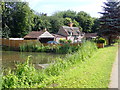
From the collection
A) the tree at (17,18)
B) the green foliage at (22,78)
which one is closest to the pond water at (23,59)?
the green foliage at (22,78)

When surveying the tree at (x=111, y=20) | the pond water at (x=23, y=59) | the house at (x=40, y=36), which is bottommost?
the pond water at (x=23, y=59)

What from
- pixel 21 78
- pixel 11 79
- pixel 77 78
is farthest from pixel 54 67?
pixel 11 79

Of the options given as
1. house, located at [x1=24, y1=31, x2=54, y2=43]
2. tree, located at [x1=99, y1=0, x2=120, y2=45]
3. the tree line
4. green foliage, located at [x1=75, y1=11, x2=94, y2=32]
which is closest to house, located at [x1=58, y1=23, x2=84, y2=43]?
the tree line

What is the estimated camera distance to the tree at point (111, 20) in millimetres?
27391

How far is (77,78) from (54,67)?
1.57 meters

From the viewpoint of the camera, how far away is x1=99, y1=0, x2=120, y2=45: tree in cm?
2739

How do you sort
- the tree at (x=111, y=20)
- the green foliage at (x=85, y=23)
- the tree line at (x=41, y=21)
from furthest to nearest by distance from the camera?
the green foliage at (x=85, y=23), the tree line at (x=41, y=21), the tree at (x=111, y=20)

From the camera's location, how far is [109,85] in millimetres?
5914

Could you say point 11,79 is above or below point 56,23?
below

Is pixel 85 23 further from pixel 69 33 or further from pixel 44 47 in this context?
pixel 44 47

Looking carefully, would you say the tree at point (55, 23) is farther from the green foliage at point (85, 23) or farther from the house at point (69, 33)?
the green foliage at point (85, 23)

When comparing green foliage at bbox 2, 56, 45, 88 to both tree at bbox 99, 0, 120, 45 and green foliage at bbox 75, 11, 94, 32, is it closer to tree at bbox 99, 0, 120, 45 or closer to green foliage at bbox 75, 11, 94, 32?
tree at bbox 99, 0, 120, 45

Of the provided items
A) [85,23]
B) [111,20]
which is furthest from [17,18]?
[85,23]

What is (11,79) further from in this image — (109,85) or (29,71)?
(109,85)
